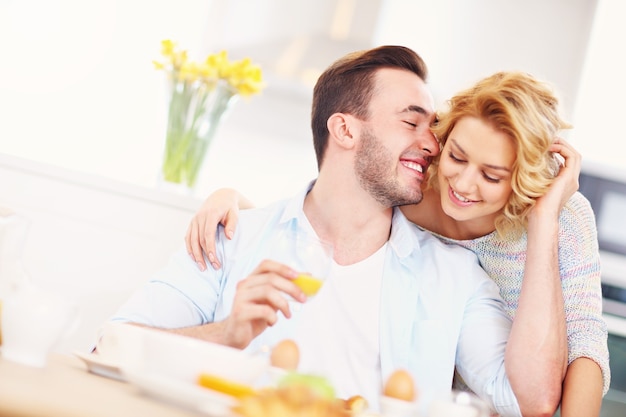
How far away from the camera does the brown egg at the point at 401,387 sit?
1021 mm

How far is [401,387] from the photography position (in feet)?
3.37

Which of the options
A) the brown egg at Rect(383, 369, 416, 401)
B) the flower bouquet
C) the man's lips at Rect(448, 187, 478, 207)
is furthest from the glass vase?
the brown egg at Rect(383, 369, 416, 401)

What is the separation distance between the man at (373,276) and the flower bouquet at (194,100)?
610mm

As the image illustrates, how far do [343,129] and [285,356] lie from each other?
1035 mm

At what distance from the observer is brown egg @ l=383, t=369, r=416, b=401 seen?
102 cm

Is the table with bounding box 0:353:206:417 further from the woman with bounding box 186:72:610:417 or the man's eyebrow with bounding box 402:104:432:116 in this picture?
the man's eyebrow with bounding box 402:104:432:116

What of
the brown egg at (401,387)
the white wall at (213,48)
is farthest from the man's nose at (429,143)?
the white wall at (213,48)

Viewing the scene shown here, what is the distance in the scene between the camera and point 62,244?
237 centimetres

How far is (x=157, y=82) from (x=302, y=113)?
0.62m

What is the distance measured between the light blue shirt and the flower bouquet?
2.56ft

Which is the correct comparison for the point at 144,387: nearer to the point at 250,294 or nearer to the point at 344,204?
the point at 250,294

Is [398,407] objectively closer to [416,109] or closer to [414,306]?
[414,306]

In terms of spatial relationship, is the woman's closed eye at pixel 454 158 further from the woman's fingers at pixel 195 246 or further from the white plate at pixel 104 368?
the white plate at pixel 104 368

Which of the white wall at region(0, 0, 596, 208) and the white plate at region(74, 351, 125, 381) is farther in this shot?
the white wall at region(0, 0, 596, 208)
